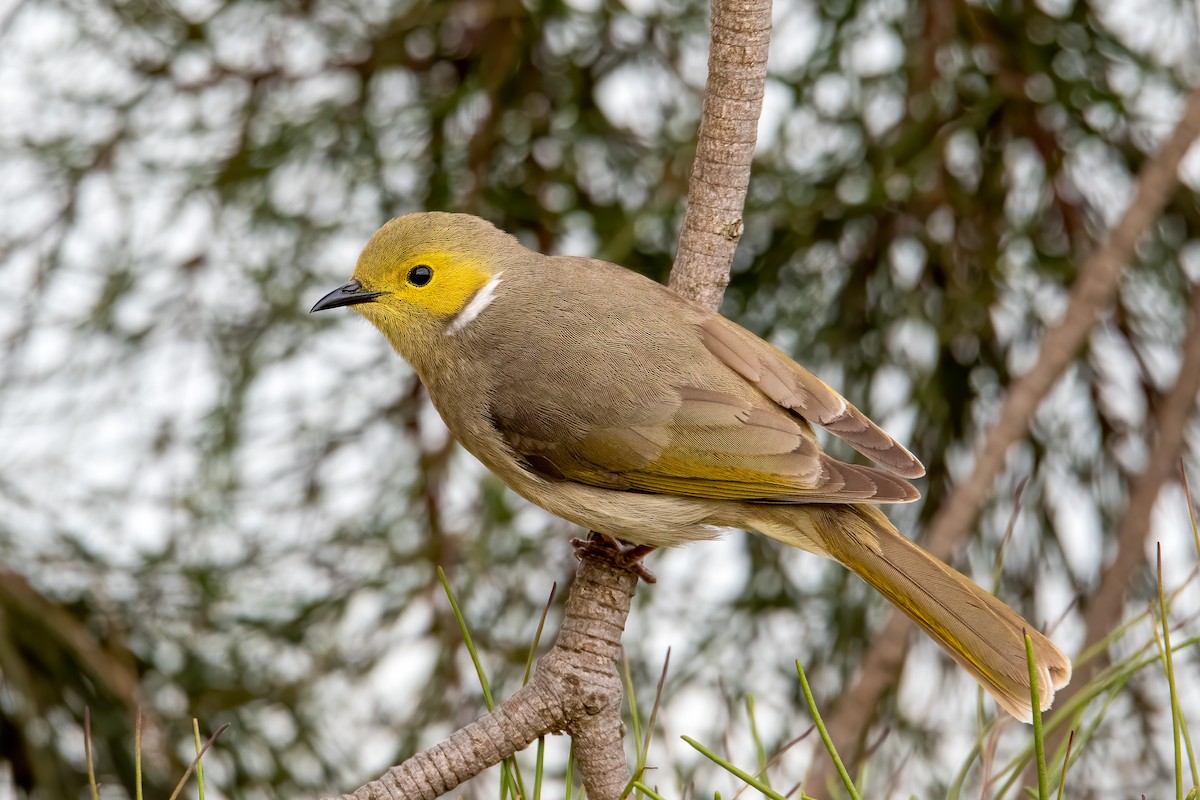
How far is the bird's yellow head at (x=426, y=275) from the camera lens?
112 inches

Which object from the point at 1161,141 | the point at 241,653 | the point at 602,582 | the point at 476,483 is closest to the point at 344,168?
the point at 476,483

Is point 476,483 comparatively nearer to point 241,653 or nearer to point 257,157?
point 241,653

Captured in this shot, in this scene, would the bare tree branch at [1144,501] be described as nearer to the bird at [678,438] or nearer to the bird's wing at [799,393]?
the bird at [678,438]

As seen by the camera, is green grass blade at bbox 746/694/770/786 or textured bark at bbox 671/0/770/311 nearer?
green grass blade at bbox 746/694/770/786

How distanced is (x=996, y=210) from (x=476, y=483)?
4.39 ft

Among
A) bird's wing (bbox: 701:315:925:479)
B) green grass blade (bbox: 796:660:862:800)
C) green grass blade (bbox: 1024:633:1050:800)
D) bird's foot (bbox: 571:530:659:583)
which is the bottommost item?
bird's foot (bbox: 571:530:659:583)

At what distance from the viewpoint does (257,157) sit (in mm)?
3273

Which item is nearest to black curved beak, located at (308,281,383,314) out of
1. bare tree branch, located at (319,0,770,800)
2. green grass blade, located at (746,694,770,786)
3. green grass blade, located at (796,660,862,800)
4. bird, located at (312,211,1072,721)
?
bird, located at (312,211,1072,721)

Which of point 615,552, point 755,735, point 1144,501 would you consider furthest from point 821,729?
point 1144,501

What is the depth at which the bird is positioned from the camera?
2562mm

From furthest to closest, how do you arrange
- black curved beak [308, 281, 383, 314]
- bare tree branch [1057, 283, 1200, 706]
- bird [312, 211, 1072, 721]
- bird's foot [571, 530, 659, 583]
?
bare tree branch [1057, 283, 1200, 706], black curved beak [308, 281, 383, 314], bird [312, 211, 1072, 721], bird's foot [571, 530, 659, 583]

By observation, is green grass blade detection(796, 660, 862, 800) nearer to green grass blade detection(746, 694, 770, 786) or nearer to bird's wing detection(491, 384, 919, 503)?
green grass blade detection(746, 694, 770, 786)

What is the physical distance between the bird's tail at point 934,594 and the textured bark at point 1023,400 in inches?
10.4

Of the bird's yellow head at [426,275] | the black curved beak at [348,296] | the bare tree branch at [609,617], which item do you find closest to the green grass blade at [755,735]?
the bare tree branch at [609,617]
